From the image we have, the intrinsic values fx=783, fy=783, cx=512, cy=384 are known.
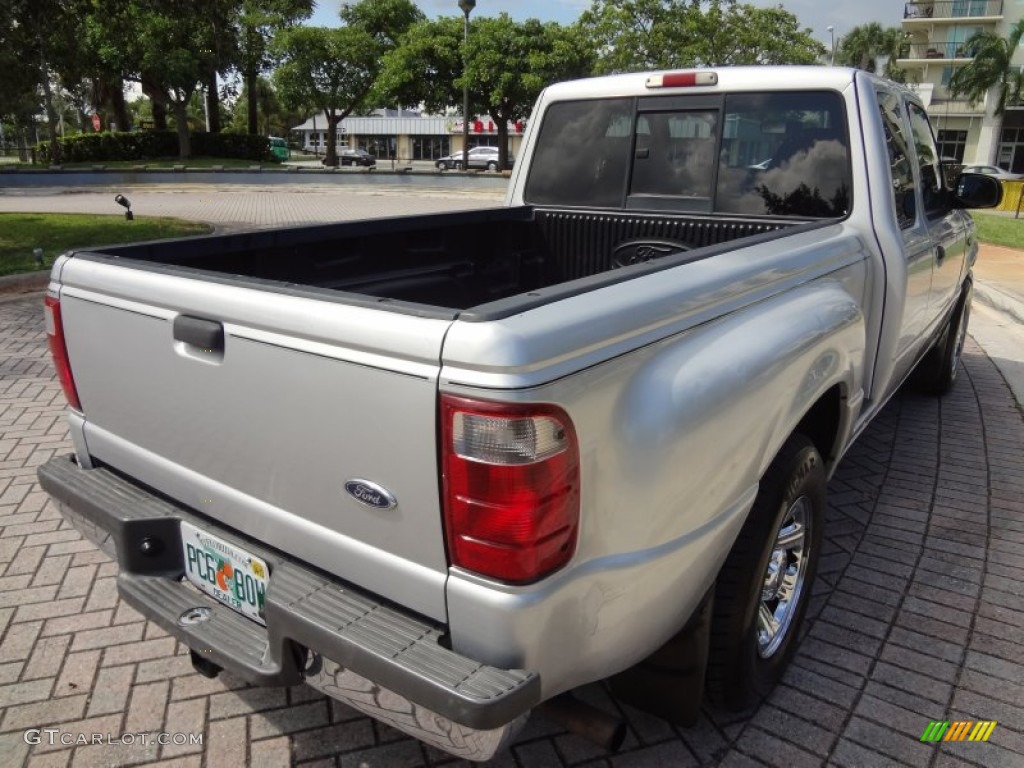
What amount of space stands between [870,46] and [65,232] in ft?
234

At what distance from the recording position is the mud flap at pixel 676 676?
2.12 m

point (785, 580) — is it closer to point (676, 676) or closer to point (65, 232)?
point (676, 676)

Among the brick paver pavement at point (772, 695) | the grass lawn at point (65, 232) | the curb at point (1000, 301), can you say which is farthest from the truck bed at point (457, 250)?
the grass lawn at point (65, 232)

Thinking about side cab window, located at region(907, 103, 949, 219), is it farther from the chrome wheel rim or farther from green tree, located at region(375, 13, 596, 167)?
green tree, located at region(375, 13, 596, 167)

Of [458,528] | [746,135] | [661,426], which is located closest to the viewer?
[458,528]

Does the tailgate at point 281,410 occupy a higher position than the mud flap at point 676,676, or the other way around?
the tailgate at point 281,410

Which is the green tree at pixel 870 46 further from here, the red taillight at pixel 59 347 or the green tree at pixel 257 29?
the red taillight at pixel 59 347

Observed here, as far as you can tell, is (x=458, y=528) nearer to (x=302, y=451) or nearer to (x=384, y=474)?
(x=384, y=474)

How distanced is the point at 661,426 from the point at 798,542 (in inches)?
48.2

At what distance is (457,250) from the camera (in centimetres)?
396

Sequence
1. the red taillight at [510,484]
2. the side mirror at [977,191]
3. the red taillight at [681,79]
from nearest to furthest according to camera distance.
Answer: the red taillight at [510,484], the red taillight at [681,79], the side mirror at [977,191]

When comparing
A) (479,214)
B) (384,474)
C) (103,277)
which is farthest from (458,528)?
(479,214)

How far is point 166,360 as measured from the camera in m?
2.14

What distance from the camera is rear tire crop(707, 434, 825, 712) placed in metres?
2.23
